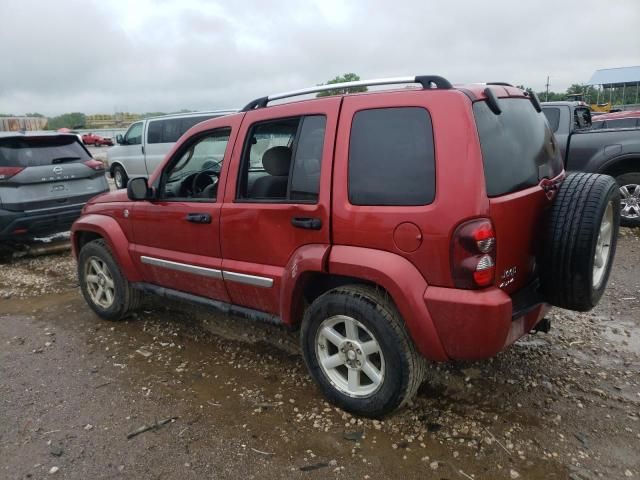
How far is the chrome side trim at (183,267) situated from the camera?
138 inches

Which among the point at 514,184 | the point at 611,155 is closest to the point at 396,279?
the point at 514,184

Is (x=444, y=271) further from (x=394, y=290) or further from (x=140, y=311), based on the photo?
(x=140, y=311)

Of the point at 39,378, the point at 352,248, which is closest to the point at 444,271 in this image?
the point at 352,248

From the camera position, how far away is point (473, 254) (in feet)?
7.77

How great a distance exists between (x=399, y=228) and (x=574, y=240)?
0.90 meters

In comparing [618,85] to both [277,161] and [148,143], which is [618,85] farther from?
[277,161]

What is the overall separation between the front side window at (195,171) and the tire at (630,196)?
558cm

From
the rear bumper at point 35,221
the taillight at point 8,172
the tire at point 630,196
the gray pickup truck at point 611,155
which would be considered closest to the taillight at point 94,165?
the rear bumper at point 35,221

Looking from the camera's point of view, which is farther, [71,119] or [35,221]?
[71,119]

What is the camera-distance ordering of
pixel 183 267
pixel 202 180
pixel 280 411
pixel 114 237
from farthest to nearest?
pixel 114 237
pixel 202 180
pixel 183 267
pixel 280 411

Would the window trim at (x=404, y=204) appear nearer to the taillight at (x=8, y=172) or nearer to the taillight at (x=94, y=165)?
the taillight at (x=8, y=172)

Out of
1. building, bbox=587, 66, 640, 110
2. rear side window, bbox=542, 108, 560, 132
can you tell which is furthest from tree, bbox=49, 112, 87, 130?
rear side window, bbox=542, 108, 560, 132

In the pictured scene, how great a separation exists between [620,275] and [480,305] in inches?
145

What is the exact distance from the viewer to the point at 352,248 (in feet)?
8.82
